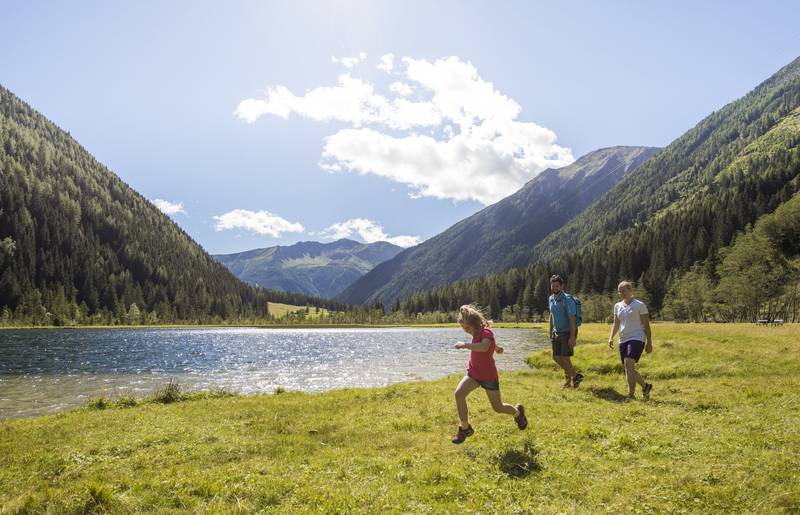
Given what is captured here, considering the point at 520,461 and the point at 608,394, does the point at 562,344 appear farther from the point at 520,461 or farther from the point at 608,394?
the point at 520,461

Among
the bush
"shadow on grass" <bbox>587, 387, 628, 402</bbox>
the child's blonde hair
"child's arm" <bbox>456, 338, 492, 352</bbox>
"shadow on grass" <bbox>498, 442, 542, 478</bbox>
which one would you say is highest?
the child's blonde hair

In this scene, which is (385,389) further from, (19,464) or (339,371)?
(339,371)

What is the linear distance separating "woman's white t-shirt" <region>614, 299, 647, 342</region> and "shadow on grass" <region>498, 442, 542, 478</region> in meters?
7.66

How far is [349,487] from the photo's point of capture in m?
8.71

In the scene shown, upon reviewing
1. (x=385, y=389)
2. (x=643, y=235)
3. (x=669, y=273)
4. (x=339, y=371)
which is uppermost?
(x=643, y=235)

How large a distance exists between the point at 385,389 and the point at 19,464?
14139mm

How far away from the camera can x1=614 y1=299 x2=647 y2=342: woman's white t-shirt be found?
15.5 metres

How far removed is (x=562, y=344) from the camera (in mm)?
18594

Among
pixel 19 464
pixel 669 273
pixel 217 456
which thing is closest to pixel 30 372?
pixel 19 464

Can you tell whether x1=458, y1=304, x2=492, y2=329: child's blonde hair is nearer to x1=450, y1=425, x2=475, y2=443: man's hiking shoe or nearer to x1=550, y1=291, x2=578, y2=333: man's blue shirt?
x1=450, y1=425, x2=475, y2=443: man's hiking shoe

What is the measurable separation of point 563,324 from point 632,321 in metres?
3.11

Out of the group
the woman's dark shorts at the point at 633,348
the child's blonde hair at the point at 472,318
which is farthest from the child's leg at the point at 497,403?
the woman's dark shorts at the point at 633,348

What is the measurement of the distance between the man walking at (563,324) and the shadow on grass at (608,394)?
3.43ft

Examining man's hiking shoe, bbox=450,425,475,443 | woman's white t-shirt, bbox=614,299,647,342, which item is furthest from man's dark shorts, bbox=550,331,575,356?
man's hiking shoe, bbox=450,425,475,443
